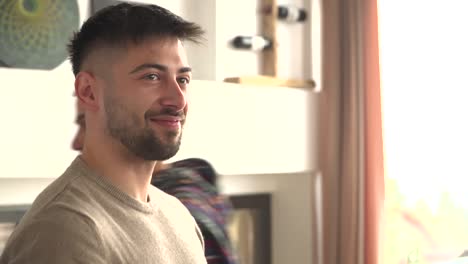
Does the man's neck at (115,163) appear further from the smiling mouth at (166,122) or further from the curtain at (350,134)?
the curtain at (350,134)

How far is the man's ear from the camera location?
3.90ft

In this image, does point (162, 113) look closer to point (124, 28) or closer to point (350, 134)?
point (124, 28)

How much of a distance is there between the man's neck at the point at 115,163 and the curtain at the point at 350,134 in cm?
228

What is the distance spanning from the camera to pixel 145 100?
1174mm

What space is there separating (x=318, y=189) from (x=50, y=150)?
59.5 inches

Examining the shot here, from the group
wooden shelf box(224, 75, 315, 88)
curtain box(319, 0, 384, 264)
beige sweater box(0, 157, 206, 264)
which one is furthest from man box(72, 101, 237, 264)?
curtain box(319, 0, 384, 264)

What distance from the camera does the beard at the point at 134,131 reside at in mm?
1163

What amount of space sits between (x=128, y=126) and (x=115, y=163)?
0.07 meters

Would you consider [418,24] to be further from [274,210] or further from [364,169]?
[274,210]

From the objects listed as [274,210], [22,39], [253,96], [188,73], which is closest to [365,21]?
[253,96]

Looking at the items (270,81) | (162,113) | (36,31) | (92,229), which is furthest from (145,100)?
(270,81)

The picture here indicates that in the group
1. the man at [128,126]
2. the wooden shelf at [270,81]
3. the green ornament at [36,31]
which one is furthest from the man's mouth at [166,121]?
the wooden shelf at [270,81]

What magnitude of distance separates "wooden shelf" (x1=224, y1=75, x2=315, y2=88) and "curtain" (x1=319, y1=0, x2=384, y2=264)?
0.15m

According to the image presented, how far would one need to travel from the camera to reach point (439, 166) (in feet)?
10.7
